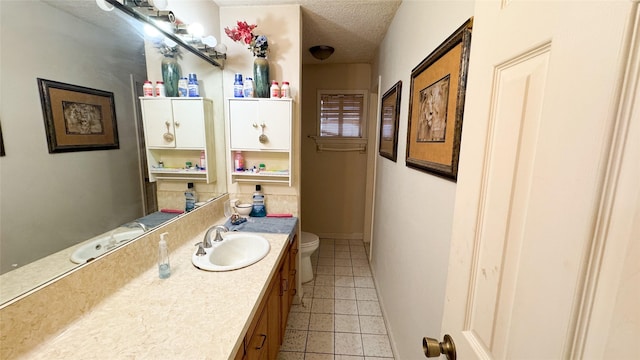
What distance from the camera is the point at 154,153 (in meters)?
1.34

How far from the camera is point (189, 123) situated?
1.63 metres

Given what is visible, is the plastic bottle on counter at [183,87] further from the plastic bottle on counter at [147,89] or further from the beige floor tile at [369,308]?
the beige floor tile at [369,308]

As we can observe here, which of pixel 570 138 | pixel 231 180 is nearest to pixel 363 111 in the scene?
pixel 231 180

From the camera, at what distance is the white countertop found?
0.74m

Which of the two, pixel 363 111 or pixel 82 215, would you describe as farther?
pixel 363 111

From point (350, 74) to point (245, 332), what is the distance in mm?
3135

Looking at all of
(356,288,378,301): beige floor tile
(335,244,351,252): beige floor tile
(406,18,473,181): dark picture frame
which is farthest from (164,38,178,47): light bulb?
(335,244,351,252): beige floor tile

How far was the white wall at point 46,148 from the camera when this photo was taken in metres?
0.73

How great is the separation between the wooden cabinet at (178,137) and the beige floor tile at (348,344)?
150 centimetres

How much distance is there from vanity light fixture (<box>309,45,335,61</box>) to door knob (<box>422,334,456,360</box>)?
2.64 meters

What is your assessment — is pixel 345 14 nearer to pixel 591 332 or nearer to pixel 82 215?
pixel 82 215

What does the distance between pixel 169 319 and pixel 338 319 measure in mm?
1513

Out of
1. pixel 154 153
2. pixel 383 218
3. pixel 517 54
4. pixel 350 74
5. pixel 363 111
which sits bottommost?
pixel 383 218

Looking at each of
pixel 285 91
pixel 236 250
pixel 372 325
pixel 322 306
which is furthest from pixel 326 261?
pixel 285 91
